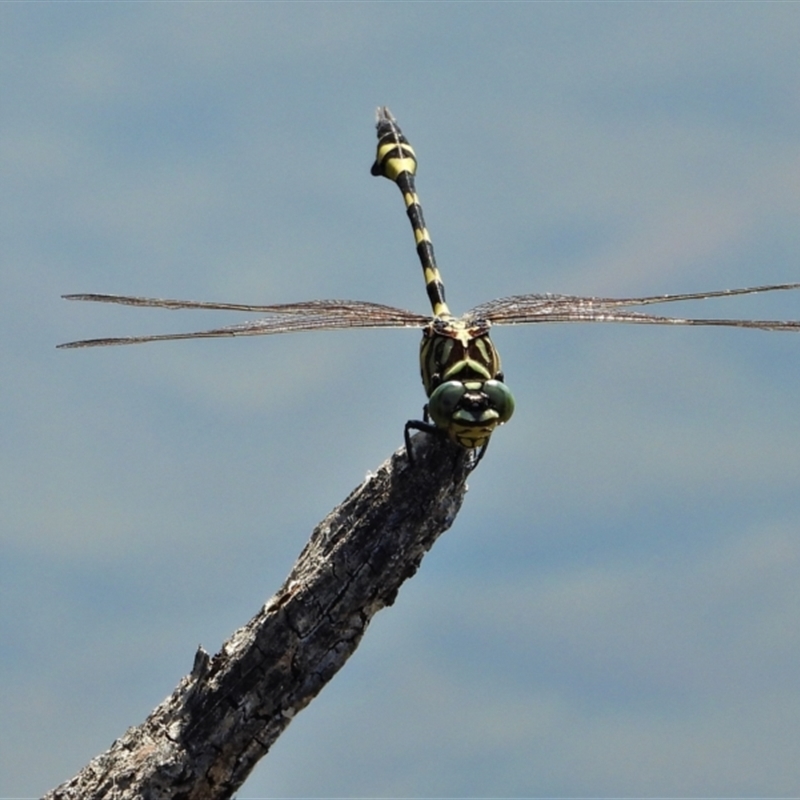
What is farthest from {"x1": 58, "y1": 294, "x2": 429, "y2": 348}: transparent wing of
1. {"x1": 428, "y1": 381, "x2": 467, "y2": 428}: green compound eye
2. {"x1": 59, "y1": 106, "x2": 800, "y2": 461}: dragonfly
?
{"x1": 428, "y1": 381, "x2": 467, "y2": 428}: green compound eye

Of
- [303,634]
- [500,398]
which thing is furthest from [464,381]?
[303,634]

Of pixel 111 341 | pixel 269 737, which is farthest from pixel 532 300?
pixel 269 737

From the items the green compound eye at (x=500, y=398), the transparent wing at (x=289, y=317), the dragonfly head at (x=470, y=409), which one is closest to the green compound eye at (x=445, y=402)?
the dragonfly head at (x=470, y=409)

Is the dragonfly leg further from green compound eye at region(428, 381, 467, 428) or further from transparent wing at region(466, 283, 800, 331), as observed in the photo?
transparent wing at region(466, 283, 800, 331)

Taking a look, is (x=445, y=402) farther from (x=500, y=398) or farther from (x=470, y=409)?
(x=500, y=398)

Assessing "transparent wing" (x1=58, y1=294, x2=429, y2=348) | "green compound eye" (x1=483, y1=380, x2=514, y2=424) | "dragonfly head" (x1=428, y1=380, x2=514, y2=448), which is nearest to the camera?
"dragonfly head" (x1=428, y1=380, x2=514, y2=448)
